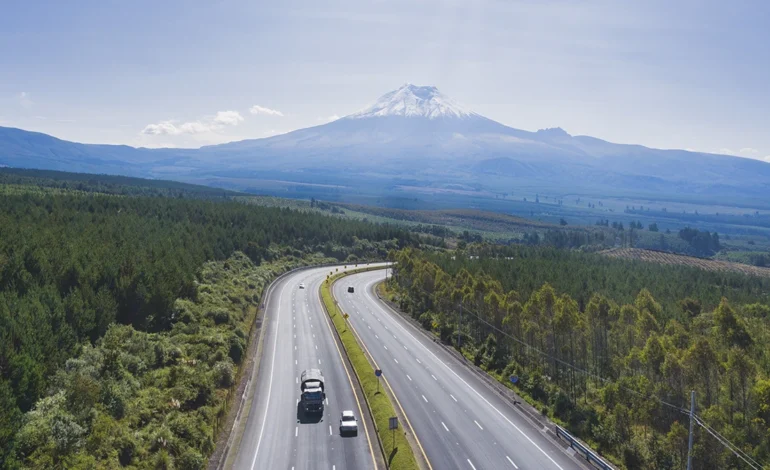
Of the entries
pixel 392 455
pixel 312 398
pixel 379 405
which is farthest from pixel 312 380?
pixel 392 455

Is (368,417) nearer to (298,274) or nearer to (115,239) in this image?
(115,239)

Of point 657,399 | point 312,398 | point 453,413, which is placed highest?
point 657,399

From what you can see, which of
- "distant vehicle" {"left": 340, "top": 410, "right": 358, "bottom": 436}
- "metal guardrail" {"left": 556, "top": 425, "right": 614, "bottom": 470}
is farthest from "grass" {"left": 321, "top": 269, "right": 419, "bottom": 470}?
"metal guardrail" {"left": 556, "top": 425, "right": 614, "bottom": 470}

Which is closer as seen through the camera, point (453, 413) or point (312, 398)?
point (312, 398)

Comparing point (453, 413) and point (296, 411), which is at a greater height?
point (453, 413)

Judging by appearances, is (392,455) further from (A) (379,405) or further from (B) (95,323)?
(B) (95,323)

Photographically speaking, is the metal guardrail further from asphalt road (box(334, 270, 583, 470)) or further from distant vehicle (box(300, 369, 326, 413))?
distant vehicle (box(300, 369, 326, 413))

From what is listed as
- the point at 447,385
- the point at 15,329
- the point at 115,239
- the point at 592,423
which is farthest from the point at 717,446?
the point at 115,239

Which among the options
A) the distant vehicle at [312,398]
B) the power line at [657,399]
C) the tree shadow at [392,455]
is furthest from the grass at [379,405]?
→ the power line at [657,399]
